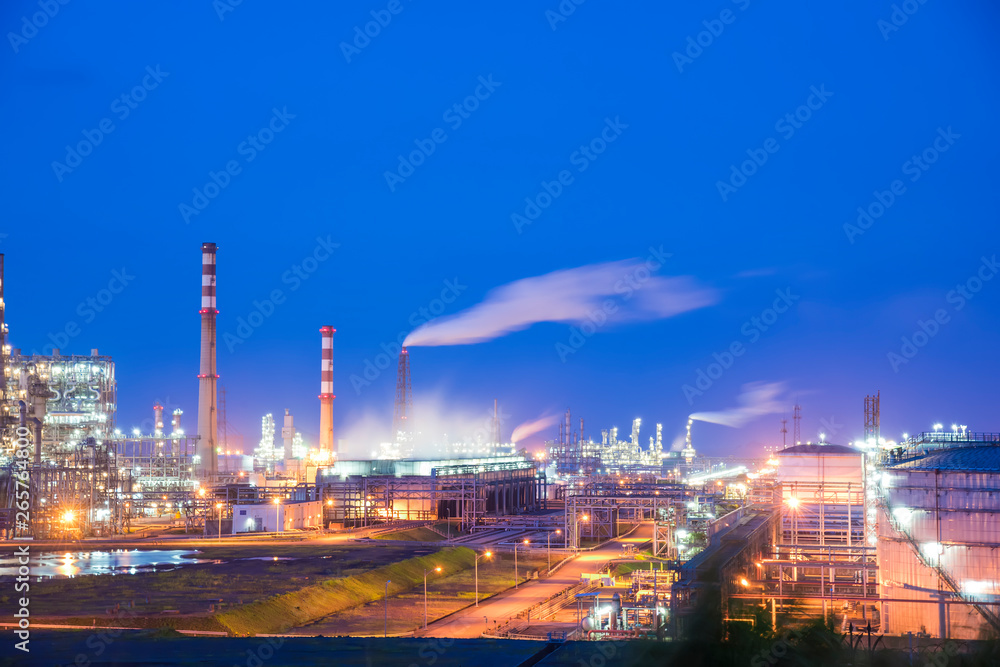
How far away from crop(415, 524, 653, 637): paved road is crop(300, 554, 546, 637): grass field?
0.87 meters

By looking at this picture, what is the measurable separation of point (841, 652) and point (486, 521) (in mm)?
64619

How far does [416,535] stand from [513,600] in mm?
24177

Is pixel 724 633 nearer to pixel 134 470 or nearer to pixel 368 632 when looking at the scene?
pixel 368 632

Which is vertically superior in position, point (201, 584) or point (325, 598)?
point (201, 584)

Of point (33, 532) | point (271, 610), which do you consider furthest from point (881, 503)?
point (33, 532)

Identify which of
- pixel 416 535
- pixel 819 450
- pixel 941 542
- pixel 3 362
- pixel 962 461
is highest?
pixel 3 362

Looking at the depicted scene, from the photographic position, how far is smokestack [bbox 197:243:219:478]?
3226 inches

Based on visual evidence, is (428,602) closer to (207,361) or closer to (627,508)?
(627,508)

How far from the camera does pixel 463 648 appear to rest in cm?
1175

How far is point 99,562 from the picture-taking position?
4728 centimetres

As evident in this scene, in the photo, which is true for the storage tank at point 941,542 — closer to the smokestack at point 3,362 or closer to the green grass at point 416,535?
the green grass at point 416,535

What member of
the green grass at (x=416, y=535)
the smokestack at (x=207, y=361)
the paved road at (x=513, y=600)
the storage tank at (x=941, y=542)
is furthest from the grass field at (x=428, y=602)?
the smokestack at (x=207, y=361)

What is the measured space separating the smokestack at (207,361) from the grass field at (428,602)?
3593 cm

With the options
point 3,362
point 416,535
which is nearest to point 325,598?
→ point 416,535
